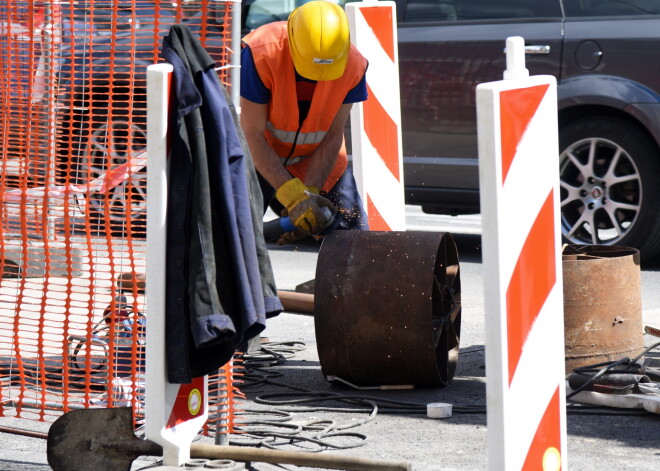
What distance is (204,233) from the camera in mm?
3570

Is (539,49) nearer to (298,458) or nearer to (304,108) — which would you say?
(304,108)

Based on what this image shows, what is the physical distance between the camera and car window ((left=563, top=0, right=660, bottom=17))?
805 cm

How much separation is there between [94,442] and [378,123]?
298cm

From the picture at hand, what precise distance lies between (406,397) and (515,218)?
234cm

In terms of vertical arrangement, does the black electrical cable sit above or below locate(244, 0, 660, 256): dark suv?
below

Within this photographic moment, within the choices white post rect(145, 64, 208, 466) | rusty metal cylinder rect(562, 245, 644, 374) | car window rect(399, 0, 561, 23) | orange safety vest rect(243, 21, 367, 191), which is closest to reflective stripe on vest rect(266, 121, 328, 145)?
orange safety vest rect(243, 21, 367, 191)

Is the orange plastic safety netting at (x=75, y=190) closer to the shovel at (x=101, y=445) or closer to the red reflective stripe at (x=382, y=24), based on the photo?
the shovel at (x=101, y=445)

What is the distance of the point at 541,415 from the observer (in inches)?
123

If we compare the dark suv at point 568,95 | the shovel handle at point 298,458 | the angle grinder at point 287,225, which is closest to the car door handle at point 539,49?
the dark suv at point 568,95

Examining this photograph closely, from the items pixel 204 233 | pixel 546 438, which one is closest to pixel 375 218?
pixel 204 233

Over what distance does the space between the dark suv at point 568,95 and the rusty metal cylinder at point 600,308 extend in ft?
8.91

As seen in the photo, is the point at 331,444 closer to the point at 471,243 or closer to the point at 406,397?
the point at 406,397

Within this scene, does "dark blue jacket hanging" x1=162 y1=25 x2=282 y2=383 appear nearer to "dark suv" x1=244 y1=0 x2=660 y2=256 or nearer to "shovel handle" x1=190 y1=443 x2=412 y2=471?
"shovel handle" x1=190 y1=443 x2=412 y2=471

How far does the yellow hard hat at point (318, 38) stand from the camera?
5355 millimetres
